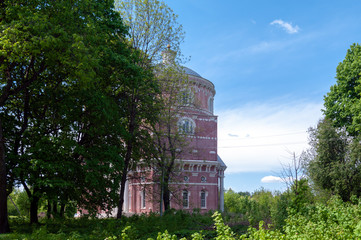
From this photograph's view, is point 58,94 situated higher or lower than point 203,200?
higher

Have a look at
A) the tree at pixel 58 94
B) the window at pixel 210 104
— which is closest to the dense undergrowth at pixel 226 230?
the tree at pixel 58 94

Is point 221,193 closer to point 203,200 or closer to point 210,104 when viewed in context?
point 203,200

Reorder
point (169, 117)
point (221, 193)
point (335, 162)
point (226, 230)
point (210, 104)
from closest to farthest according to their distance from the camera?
1. point (226, 230)
2. point (169, 117)
3. point (335, 162)
4. point (221, 193)
5. point (210, 104)

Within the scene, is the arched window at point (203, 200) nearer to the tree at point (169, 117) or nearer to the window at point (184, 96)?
the tree at point (169, 117)

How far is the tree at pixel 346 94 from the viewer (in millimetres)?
31656

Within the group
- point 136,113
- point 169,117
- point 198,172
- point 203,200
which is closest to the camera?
point 136,113

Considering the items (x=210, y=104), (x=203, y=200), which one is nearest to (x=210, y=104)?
(x=210, y=104)

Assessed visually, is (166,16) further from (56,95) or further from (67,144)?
(67,144)

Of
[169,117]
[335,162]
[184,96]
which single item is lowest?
[335,162]

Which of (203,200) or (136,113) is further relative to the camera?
(203,200)

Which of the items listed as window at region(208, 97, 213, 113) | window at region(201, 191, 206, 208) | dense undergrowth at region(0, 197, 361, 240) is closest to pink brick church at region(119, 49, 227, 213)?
window at region(201, 191, 206, 208)

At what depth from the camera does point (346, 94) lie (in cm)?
3281

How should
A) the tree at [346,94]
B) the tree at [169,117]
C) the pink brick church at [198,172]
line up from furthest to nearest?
the pink brick church at [198,172] → the tree at [346,94] → the tree at [169,117]

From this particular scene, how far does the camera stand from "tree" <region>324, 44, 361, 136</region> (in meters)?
31.7
